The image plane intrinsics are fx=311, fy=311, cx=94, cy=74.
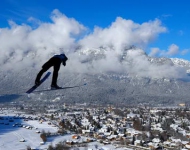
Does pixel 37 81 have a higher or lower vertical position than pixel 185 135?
higher

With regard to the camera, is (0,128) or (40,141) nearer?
(40,141)

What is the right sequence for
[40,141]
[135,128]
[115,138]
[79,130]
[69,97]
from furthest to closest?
[69,97], [135,128], [79,130], [115,138], [40,141]

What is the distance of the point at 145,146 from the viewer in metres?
48.1

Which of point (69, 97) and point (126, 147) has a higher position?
point (69, 97)

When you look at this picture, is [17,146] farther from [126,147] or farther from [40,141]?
[126,147]

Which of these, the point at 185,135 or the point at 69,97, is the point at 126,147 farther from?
the point at 69,97

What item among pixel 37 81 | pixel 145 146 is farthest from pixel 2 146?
pixel 37 81

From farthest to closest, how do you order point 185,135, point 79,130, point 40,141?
point 79,130 → point 185,135 → point 40,141

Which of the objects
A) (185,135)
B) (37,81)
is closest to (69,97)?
(185,135)

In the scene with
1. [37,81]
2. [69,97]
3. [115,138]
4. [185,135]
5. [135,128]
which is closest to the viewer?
[37,81]

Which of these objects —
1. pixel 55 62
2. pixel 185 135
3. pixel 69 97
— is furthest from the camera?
pixel 69 97

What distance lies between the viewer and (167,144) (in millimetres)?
48594

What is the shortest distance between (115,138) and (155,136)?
7.46m

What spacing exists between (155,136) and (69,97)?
146 metres
